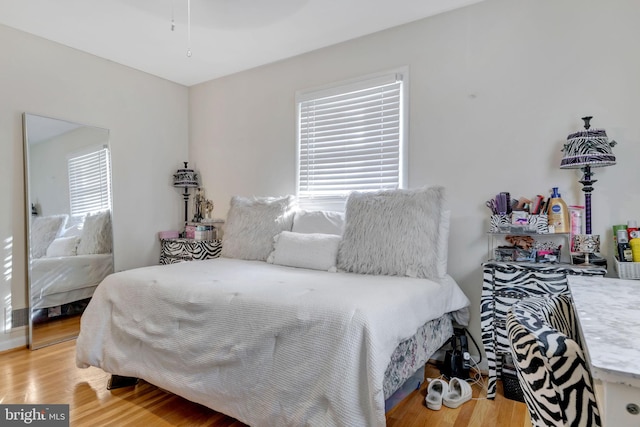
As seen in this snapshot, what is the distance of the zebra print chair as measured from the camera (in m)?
0.66

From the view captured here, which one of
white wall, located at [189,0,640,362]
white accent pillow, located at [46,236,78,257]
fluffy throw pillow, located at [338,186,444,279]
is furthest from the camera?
white accent pillow, located at [46,236,78,257]

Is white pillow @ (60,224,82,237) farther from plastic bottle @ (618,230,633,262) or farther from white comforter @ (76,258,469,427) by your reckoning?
plastic bottle @ (618,230,633,262)

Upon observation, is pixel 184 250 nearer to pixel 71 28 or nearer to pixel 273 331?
pixel 71 28

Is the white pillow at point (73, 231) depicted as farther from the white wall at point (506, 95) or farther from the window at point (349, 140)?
the white wall at point (506, 95)

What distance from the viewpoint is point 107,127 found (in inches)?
140

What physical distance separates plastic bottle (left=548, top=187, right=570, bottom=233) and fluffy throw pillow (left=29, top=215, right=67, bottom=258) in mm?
3848

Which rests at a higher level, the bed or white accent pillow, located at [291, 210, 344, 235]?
white accent pillow, located at [291, 210, 344, 235]

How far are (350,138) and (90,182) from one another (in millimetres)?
2491

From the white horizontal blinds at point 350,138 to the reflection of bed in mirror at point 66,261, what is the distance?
201 cm

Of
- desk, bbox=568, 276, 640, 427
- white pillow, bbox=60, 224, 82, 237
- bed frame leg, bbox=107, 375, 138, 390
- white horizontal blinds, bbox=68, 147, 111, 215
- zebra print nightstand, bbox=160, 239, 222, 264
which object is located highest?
white horizontal blinds, bbox=68, 147, 111, 215

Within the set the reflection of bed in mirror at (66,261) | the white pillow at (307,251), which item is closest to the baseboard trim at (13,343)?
the reflection of bed in mirror at (66,261)

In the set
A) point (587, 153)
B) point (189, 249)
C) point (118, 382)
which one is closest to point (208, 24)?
point (189, 249)

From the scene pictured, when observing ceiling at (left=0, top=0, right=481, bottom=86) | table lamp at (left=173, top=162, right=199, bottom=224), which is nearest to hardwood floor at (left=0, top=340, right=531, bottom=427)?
table lamp at (left=173, top=162, right=199, bottom=224)

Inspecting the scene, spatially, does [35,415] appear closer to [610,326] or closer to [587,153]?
[610,326]
